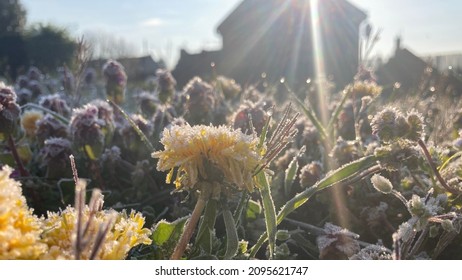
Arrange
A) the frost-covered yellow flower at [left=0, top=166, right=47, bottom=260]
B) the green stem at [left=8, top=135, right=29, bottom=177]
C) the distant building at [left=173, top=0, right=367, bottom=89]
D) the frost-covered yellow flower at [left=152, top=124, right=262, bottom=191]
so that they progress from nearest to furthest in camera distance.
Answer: the frost-covered yellow flower at [left=0, top=166, right=47, bottom=260]
the frost-covered yellow flower at [left=152, top=124, right=262, bottom=191]
the green stem at [left=8, top=135, right=29, bottom=177]
the distant building at [left=173, top=0, right=367, bottom=89]

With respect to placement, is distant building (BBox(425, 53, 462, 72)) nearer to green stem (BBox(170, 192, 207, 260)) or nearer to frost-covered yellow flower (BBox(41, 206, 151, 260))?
green stem (BBox(170, 192, 207, 260))

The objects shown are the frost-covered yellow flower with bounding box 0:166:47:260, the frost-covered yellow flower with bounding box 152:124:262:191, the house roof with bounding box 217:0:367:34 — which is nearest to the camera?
the frost-covered yellow flower with bounding box 0:166:47:260

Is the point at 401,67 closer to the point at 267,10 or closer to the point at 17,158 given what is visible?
the point at 267,10

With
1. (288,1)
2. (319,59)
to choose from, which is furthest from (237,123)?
(288,1)

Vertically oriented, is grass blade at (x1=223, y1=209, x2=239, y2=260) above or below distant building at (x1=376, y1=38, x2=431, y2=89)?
above

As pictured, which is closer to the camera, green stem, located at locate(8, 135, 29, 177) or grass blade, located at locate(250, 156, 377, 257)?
grass blade, located at locate(250, 156, 377, 257)

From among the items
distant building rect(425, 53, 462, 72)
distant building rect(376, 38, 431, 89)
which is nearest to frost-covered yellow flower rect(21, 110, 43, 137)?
distant building rect(425, 53, 462, 72)

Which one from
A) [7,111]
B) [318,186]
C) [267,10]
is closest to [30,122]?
[7,111]
